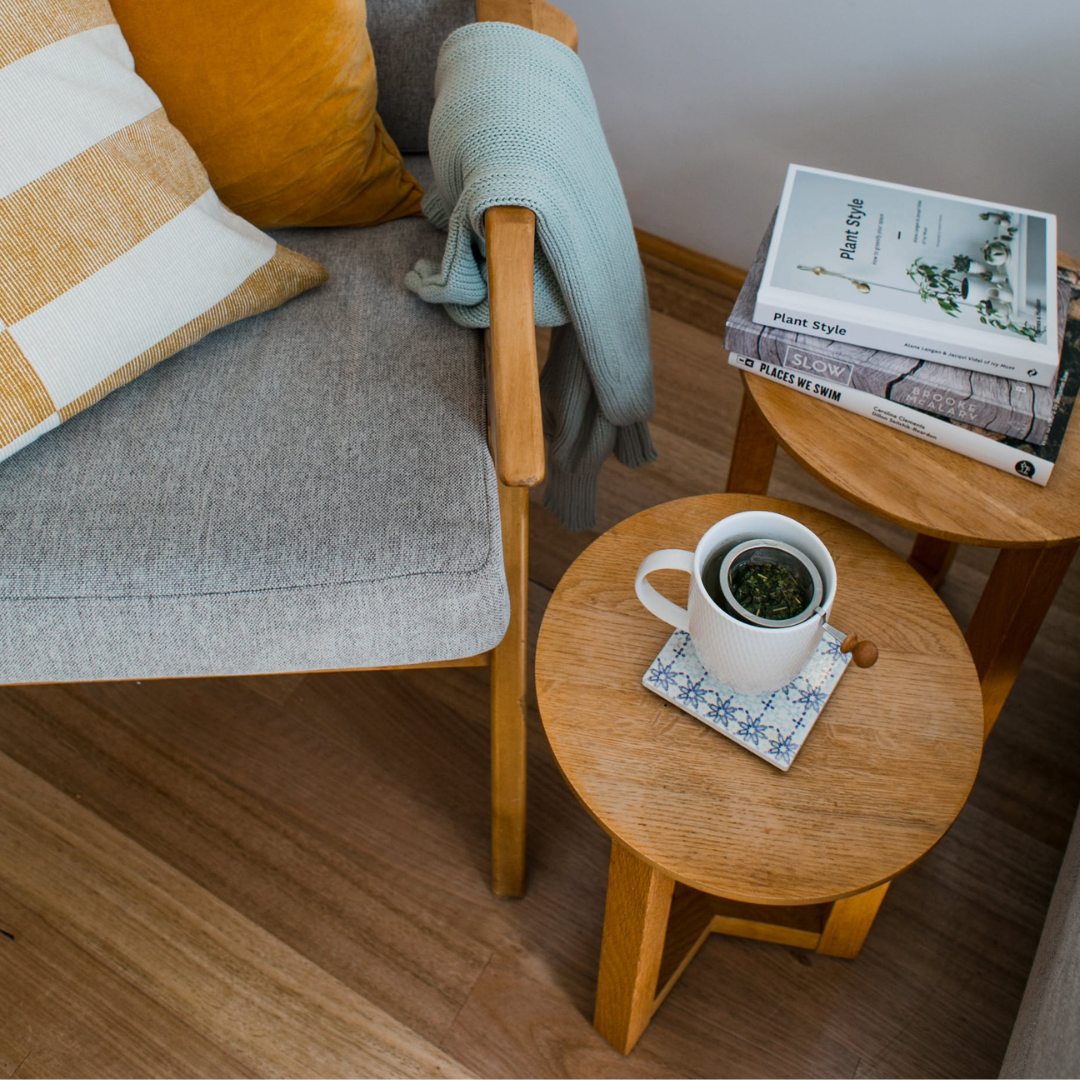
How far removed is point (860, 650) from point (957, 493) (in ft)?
0.64

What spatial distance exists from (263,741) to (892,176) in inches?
45.5

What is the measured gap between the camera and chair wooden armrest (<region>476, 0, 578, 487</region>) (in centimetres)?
75

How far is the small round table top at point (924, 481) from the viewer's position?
0.83 m

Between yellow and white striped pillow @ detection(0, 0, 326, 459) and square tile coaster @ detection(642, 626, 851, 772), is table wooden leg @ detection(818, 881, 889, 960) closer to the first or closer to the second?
square tile coaster @ detection(642, 626, 851, 772)

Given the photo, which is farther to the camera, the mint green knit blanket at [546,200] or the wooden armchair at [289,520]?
the mint green knit blanket at [546,200]

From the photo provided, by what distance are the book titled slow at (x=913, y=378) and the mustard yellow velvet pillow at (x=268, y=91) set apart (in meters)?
0.45

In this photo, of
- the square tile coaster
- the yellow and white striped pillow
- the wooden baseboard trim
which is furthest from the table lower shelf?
the wooden baseboard trim

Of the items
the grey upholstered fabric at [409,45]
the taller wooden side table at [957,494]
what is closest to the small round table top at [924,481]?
the taller wooden side table at [957,494]

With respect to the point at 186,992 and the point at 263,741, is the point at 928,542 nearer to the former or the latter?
the point at 263,741

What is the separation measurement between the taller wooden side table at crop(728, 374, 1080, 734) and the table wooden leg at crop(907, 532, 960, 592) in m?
0.26

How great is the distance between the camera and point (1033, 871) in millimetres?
1099

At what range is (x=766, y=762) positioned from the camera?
2.38ft

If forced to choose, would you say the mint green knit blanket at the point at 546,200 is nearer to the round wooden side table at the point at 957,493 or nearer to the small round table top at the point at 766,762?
the round wooden side table at the point at 957,493

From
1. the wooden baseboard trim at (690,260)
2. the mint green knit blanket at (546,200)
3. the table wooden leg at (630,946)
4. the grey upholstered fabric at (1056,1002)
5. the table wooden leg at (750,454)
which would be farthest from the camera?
the wooden baseboard trim at (690,260)
